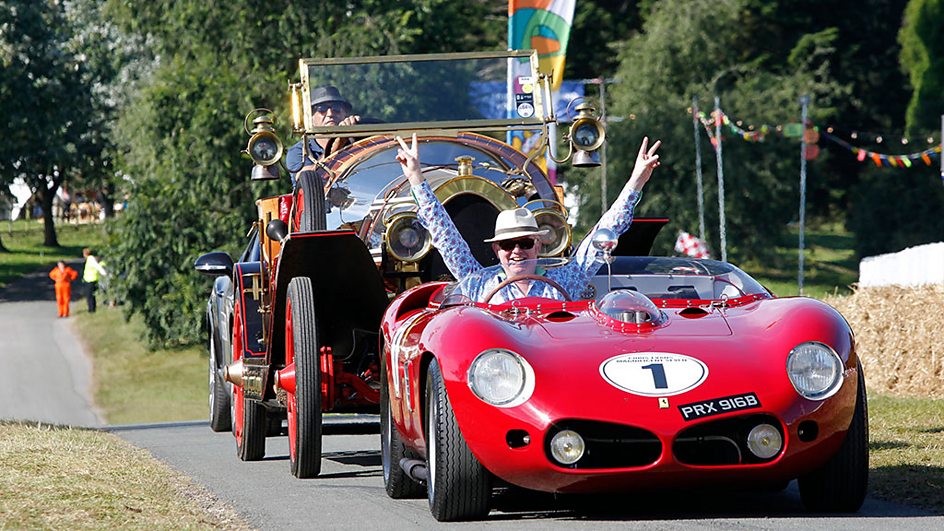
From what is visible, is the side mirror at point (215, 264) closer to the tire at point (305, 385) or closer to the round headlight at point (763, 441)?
the tire at point (305, 385)

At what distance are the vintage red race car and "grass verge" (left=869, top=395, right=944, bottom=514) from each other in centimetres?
83

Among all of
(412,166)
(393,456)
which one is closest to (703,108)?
(412,166)

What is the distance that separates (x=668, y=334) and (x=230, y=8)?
33081 mm

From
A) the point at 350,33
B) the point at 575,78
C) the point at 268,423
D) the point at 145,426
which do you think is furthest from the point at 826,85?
the point at 268,423

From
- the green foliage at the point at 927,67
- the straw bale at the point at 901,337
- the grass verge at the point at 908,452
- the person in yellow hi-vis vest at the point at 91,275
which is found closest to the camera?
the grass verge at the point at 908,452

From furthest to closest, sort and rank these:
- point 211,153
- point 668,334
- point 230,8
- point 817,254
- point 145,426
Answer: point 817,254
point 230,8
point 211,153
point 145,426
point 668,334

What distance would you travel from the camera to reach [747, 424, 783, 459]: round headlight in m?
7.00

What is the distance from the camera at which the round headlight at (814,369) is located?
7.11 metres

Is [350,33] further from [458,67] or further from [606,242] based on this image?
[606,242]

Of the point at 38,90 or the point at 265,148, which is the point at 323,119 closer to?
the point at 265,148

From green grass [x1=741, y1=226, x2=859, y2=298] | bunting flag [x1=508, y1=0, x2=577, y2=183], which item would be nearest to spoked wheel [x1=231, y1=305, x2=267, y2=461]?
bunting flag [x1=508, y1=0, x2=577, y2=183]

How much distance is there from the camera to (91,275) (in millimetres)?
44375

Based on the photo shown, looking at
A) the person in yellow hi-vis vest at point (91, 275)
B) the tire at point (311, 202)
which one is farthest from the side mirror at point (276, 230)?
the person in yellow hi-vis vest at point (91, 275)

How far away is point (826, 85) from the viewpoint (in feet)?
199
